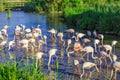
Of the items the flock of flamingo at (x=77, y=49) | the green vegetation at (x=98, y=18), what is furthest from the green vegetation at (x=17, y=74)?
the green vegetation at (x=98, y=18)

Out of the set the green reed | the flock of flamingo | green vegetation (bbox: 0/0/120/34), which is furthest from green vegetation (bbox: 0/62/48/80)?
green vegetation (bbox: 0/0/120/34)

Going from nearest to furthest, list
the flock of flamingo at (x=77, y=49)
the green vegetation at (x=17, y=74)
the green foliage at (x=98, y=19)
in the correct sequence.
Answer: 1. the green vegetation at (x=17, y=74)
2. the flock of flamingo at (x=77, y=49)
3. the green foliage at (x=98, y=19)

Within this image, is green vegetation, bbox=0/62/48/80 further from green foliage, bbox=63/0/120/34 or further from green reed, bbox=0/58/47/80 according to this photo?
green foliage, bbox=63/0/120/34

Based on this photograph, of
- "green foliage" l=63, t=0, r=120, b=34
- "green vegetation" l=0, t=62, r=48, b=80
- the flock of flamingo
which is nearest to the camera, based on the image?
"green vegetation" l=0, t=62, r=48, b=80

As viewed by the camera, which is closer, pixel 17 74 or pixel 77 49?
pixel 17 74

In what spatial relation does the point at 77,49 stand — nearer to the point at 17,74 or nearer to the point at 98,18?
the point at 17,74

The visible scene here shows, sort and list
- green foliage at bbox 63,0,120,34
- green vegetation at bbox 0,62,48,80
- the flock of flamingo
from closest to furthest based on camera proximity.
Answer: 1. green vegetation at bbox 0,62,48,80
2. the flock of flamingo
3. green foliage at bbox 63,0,120,34

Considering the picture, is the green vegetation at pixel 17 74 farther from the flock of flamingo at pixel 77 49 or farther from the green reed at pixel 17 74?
the flock of flamingo at pixel 77 49

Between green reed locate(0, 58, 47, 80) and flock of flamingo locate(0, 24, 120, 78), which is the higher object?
green reed locate(0, 58, 47, 80)

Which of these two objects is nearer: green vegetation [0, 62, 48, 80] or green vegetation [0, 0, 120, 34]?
green vegetation [0, 62, 48, 80]

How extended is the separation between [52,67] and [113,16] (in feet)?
31.3

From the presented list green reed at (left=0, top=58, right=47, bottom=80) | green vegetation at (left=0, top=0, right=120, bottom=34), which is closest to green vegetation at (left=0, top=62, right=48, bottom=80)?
green reed at (left=0, top=58, right=47, bottom=80)

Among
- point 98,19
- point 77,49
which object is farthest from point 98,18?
point 77,49

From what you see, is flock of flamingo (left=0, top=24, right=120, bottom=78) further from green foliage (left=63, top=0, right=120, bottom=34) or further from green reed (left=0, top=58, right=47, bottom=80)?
green reed (left=0, top=58, right=47, bottom=80)
